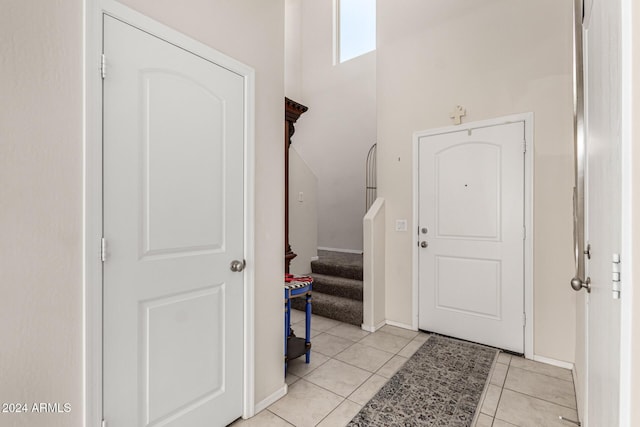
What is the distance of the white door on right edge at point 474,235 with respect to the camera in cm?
273

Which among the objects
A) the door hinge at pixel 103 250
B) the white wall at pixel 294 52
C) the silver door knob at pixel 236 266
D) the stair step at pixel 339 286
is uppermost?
the white wall at pixel 294 52

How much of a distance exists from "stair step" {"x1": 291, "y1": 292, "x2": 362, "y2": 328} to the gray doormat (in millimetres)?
814

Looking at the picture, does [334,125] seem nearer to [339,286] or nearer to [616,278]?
[339,286]

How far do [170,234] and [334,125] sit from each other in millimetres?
4375

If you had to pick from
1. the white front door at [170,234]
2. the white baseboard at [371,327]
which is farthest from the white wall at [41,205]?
the white baseboard at [371,327]

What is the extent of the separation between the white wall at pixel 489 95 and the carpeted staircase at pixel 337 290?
42 centimetres

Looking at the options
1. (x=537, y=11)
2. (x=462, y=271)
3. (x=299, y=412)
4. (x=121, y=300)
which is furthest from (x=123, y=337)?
(x=537, y=11)

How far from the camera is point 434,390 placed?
2.17 metres

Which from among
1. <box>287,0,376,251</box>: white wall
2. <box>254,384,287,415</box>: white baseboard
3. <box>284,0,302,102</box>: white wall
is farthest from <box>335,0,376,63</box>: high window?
<box>254,384,287,415</box>: white baseboard

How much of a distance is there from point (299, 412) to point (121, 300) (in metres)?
1.29

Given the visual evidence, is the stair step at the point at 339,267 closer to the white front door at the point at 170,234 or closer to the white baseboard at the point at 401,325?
the white baseboard at the point at 401,325

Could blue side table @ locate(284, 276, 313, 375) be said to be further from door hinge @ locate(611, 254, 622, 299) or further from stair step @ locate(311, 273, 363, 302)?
door hinge @ locate(611, 254, 622, 299)

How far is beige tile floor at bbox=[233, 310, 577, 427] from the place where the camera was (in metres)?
1.90

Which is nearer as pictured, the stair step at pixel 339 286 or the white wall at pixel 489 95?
the white wall at pixel 489 95
